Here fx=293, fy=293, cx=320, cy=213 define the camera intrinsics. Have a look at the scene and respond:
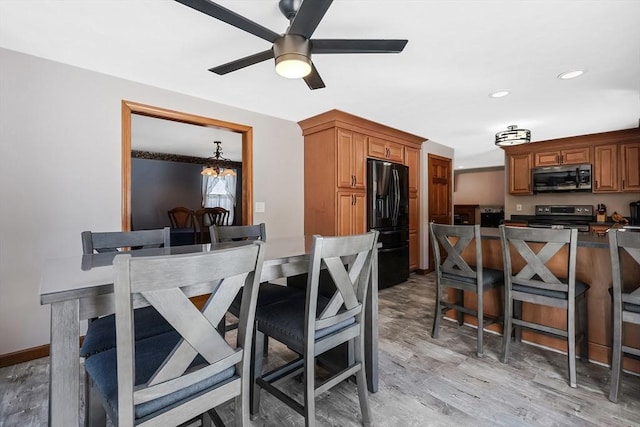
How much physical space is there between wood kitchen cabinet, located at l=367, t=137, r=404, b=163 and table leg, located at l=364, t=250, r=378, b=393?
2520mm

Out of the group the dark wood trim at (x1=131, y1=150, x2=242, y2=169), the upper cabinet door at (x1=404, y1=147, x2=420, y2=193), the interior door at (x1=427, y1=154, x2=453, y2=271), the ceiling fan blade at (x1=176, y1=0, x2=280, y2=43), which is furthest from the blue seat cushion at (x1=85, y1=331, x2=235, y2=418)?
the dark wood trim at (x1=131, y1=150, x2=242, y2=169)

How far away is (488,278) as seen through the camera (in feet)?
7.39

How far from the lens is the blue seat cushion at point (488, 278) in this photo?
2.24 meters

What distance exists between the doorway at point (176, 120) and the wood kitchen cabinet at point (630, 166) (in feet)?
17.7

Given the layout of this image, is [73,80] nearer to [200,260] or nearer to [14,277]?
[14,277]

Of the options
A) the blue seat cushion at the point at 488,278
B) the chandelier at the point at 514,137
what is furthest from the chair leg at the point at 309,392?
the chandelier at the point at 514,137

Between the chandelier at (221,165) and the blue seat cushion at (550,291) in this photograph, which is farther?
the chandelier at (221,165)

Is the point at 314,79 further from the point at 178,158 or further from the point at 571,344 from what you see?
the point at 178,158

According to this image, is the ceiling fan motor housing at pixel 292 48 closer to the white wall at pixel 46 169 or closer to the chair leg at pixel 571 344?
the white wall at pixel 46 169

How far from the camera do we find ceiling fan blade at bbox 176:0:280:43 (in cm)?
128

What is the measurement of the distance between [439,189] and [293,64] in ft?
14.2

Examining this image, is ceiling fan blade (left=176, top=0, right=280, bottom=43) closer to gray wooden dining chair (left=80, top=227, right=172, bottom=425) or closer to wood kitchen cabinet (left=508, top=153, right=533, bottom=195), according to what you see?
gray wooden dining chair (left=80, top=227, right=172, bottom=425)

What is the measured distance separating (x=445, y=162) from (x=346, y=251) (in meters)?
4.83

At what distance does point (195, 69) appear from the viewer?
2430 mm
